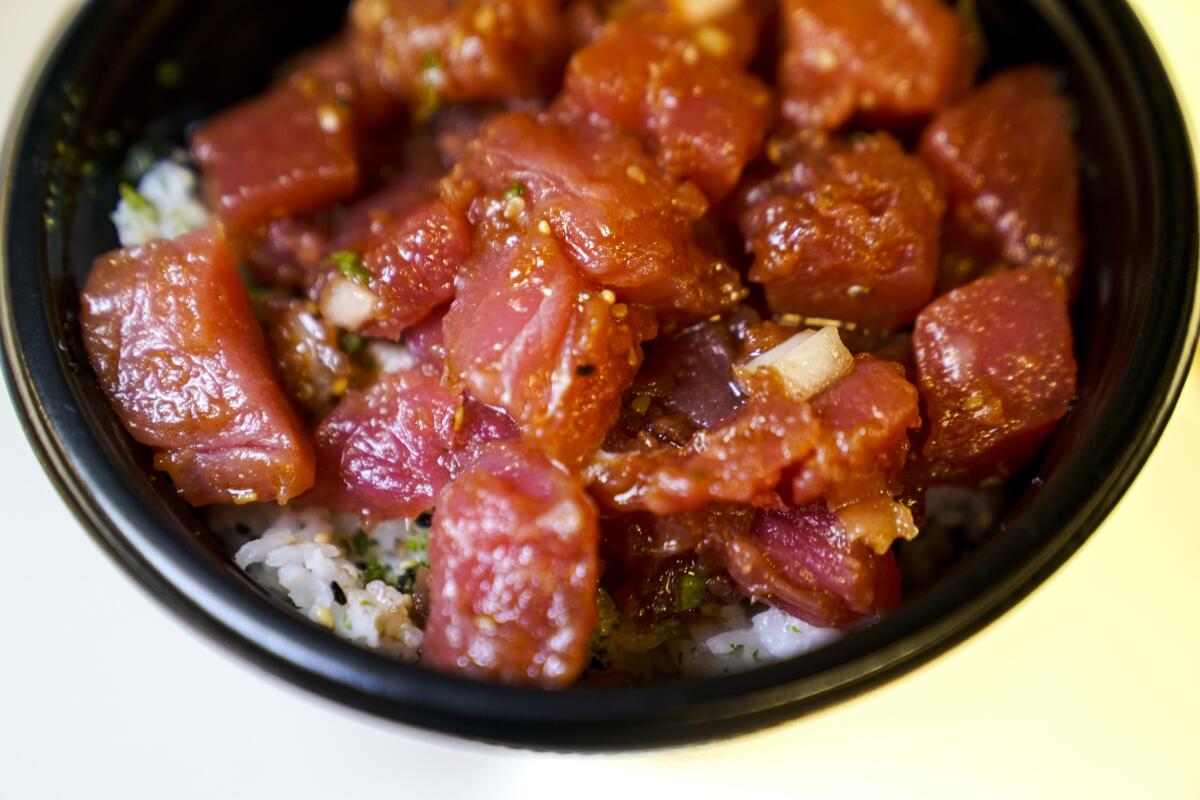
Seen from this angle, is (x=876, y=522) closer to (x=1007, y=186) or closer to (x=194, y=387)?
(x=1007, y=186)

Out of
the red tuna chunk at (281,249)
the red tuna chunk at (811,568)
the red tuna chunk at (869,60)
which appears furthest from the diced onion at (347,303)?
the red tuna chunk at (869,60)

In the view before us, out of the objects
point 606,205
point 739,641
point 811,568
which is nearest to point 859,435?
point 811,568

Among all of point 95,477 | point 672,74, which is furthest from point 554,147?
point 95,477

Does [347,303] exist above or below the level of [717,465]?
above

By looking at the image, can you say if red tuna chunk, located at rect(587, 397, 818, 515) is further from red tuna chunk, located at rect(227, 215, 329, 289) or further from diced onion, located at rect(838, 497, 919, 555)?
red tuna chunk, located at rect(227, 215, 329, 289)

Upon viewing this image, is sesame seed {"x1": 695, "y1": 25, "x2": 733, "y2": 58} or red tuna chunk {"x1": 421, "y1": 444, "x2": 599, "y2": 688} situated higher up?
sesame seed {"x1": 695, "y1": 25, "x2": 733, "y2": 58}

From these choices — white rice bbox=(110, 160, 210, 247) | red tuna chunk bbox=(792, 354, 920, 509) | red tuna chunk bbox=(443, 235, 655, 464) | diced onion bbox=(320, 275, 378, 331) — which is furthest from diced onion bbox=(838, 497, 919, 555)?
white rice bbox=(110, 160, 210, 247)

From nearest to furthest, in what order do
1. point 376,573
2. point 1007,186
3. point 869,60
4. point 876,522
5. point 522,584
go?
1. point 522,584
2. point 876,522
3. point 376,573
4. point 1007,186
5. point 869,60

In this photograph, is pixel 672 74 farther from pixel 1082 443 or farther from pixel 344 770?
pixel 344 770
